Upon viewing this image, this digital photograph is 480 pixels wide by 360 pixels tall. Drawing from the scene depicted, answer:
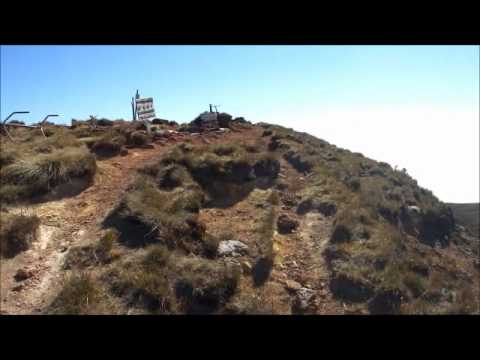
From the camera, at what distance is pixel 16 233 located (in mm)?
8062

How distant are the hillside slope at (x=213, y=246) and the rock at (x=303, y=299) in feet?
0.10

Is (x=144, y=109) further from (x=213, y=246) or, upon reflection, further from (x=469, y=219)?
(x=469, y=219)

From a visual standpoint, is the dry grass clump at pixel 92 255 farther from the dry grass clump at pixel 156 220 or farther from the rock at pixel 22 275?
the rock at pixel 22 275

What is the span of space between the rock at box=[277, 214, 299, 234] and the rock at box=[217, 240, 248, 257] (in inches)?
86.6

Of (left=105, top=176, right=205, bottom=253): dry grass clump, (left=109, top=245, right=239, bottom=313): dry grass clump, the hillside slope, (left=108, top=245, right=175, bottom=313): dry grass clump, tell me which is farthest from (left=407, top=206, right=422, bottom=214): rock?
(left=108, top=245, right=175, bottom=313): dry grass clump

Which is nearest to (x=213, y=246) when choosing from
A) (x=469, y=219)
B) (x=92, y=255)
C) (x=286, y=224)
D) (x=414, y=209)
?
(x=92, y=255)

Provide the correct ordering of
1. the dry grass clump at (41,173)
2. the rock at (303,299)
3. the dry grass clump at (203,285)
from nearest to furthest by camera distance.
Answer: the dry grass clump at (203,285), the rock at (303,299), the dry grass clump at (41,173)

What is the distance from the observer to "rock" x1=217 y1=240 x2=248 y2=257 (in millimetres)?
9920

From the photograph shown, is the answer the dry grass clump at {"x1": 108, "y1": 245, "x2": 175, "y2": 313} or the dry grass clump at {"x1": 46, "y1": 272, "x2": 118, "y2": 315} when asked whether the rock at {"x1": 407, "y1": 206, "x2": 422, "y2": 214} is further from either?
the dry grass clump at {"x1": 46, "y1": 272, "x2": 118, "y2": 315}

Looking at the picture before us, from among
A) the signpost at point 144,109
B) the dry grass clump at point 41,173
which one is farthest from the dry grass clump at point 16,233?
the signpost at point 144,109

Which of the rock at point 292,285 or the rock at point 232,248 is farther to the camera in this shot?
the rock at point 232,248

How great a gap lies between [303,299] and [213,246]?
271cm

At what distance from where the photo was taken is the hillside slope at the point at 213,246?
7.53m

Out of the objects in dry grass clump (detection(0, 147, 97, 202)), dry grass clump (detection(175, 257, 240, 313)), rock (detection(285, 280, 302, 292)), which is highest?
dry grass clump (detection(0, 147, 97, 202))
